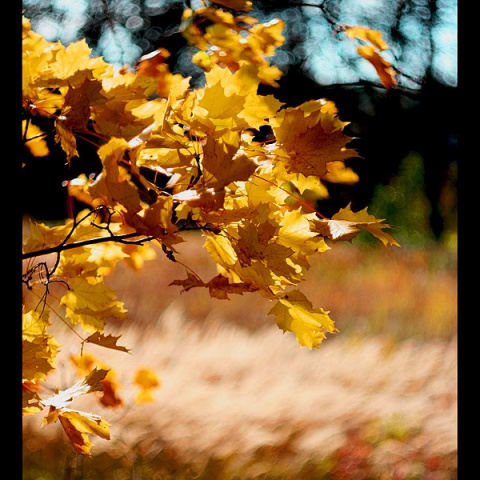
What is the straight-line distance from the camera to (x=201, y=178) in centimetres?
36

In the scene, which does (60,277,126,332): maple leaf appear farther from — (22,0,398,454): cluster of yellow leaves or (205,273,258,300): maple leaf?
(205,273,258,300): maple leaf

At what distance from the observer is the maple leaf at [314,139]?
39cm

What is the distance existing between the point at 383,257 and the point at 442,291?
0.30 meters

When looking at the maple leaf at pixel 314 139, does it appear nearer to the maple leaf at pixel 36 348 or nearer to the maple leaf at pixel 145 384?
the maple leaf at pixel 36 348

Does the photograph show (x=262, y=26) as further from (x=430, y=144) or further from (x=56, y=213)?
(x=430, y=144)

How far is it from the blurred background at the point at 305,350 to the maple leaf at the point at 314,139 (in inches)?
2.0

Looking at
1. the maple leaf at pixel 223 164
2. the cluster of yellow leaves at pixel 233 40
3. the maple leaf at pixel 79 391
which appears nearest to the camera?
the maple leaf at pixel 223 164

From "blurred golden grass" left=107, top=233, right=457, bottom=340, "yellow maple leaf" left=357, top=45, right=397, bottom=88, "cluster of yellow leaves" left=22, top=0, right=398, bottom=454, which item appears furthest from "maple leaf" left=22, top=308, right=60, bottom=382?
"blurred golden grass" left=107, top=233, right=457, bottom=340

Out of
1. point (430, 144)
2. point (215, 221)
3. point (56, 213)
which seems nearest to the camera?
point (215, 221)

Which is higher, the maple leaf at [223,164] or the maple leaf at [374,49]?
the maple leaf at [223,164]

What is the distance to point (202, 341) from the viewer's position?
1792mm

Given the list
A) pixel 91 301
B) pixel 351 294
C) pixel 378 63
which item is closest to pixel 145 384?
pixel 91 301

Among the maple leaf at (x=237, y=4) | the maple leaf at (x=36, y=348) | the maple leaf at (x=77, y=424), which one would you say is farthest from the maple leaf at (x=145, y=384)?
the maple leaf at (x=237, y=4)
